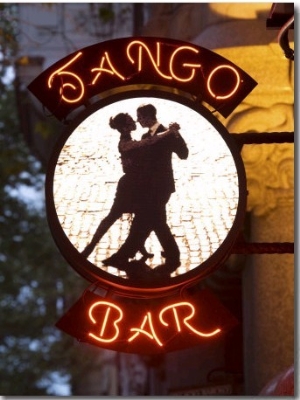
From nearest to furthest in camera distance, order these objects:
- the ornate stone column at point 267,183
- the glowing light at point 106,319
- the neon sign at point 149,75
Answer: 1. the glowing light at point 106,319
2. the neon sign at point 149,75
3. the ornate stone column at point 267,183

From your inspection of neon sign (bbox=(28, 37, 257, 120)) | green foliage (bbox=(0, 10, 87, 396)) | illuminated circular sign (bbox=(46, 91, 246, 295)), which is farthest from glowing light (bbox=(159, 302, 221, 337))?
green foliage (bbox=(0, 10, 87, 396))

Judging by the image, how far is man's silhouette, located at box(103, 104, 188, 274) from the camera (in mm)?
7707

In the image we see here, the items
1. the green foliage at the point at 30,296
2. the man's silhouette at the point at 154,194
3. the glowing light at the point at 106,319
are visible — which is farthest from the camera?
Result: the green foliage at the point at 30,296

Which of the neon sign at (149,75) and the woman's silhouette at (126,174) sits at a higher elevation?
the neon sign at (149,75)

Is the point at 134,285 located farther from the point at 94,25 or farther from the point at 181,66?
the point at 94,25

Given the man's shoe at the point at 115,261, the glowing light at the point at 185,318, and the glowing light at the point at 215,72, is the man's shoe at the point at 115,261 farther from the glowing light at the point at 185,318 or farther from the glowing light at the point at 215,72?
the glowing light at the point at 215,72

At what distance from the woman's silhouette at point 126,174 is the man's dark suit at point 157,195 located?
3 cm

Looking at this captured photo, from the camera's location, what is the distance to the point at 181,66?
819cm

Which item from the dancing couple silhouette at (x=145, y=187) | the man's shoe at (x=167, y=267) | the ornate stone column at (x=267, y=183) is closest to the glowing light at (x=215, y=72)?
the dancing couple silhouette at (x=145, y=187)

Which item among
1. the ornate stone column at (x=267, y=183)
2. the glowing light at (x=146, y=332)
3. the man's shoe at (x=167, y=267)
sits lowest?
the glowing light at (x=146, y=332)

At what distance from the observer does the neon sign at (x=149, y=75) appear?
322 inches

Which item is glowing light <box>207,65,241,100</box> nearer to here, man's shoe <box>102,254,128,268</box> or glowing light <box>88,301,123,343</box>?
man's shoe <box>102,254,128,268</box>

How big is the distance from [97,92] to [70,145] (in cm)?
48

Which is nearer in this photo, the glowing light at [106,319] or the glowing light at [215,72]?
the glowing light at [106,319]
